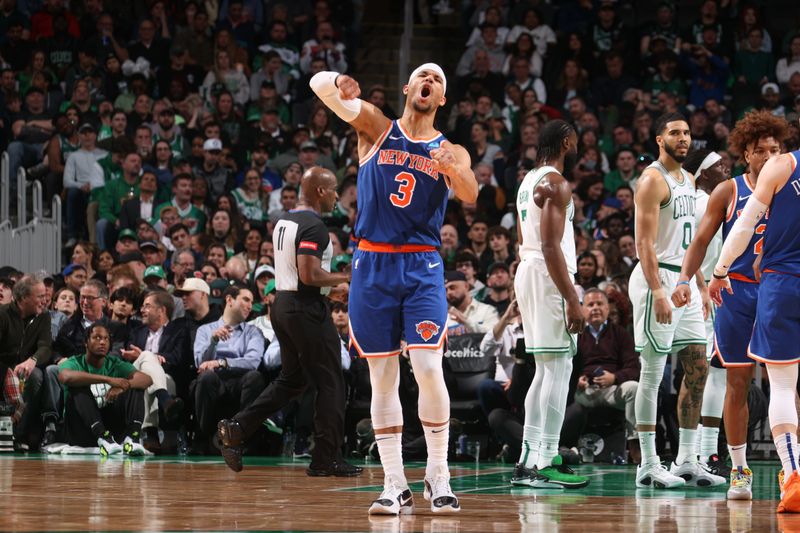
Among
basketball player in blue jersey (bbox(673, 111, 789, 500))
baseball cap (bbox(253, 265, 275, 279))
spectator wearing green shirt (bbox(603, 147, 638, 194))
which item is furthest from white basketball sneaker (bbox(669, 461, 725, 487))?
spectator wearing green shirt (bbox(603, 147, 638, 194))

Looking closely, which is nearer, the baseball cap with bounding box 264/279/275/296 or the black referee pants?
Answer: the black referee pants

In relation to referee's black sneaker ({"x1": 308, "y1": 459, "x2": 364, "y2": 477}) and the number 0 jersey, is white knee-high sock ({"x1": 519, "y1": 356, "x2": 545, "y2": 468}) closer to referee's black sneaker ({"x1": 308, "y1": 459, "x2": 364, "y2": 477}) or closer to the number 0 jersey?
referee's black sneaker ({"x1": 308, "y1": 459, "x2": 364, "y2": 477})

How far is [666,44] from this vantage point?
1916cm

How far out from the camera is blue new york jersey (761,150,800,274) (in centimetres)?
736

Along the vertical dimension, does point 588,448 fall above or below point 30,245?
below

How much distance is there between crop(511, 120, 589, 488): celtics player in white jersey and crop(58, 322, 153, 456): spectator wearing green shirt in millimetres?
4645

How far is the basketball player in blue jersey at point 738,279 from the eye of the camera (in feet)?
26.4

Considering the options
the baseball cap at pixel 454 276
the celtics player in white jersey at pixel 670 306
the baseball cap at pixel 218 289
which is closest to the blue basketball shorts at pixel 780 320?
the celtics player in white jersey at pixel 670 306

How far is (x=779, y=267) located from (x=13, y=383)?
794 centimetres

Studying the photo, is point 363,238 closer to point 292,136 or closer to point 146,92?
point 292,136

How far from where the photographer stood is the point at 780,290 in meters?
7.35

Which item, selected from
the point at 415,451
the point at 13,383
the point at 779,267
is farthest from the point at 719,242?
the point at 13,383

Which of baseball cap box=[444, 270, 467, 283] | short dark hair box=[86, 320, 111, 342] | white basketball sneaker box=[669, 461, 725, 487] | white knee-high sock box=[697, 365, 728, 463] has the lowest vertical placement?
white basketball sneaker box=[669, 461, 725, 487]

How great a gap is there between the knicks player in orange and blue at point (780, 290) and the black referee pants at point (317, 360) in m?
3.39
